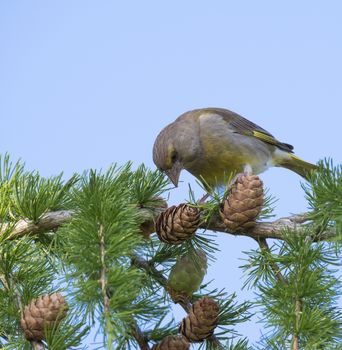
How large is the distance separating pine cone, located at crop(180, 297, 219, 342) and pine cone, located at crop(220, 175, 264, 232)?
1.61ft

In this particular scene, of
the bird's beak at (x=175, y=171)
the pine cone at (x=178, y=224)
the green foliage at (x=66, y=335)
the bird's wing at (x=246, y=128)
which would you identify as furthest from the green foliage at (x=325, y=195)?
the bird's wing at (x=246, y=128)

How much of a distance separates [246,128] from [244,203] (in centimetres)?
315

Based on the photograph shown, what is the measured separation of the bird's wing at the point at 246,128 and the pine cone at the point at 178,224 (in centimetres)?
294

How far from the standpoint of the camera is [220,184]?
5.96 m

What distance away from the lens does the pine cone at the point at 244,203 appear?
11.3ft

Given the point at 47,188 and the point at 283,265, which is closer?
the point at 283,265

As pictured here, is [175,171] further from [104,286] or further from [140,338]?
[104,286]

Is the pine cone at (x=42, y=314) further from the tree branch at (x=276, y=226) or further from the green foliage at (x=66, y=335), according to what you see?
the tree branch at (x=276, y=226)

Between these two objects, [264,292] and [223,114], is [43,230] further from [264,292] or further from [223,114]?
[223,114]

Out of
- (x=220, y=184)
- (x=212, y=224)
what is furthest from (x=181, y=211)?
(x=220, y=184)

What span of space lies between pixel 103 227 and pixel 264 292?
76 centimetres

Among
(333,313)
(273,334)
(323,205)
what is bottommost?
(273,334)

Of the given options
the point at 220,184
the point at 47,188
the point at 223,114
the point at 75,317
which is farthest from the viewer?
the point at 223,114

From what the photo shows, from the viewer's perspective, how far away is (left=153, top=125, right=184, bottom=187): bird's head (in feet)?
18.5
